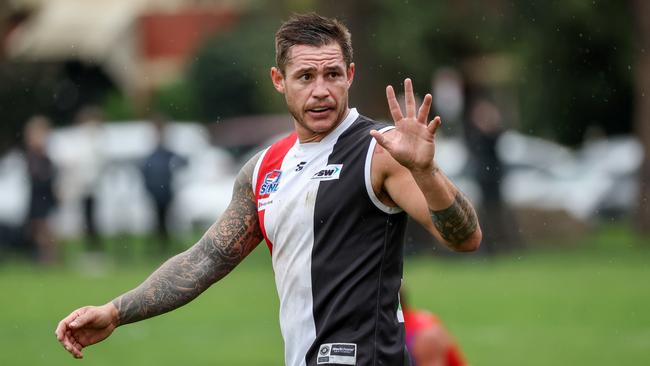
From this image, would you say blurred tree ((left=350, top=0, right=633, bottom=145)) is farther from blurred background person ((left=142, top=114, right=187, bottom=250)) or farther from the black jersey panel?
the black jersey panel

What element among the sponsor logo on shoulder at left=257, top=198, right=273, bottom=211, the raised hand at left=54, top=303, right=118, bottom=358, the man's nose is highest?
the man's nose

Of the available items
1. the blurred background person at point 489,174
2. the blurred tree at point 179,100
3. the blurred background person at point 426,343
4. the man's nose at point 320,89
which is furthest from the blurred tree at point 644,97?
the blurred tree at point 179,100

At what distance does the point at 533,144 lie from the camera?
30219 millimetres

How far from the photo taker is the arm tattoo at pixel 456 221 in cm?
514

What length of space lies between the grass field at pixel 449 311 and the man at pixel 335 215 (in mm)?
7662

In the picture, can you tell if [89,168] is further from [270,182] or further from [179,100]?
[179,100]

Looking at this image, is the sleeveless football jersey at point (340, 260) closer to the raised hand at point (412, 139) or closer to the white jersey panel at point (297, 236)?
the white jersey panel at point (297, 236)

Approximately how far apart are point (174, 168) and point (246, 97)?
69.1ft

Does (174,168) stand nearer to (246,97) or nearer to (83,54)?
(246,97)

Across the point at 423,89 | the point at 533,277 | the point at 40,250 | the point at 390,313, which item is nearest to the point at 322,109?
the point at 390,313

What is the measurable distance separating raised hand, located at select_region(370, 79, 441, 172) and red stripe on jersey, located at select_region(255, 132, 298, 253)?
76 centimetres

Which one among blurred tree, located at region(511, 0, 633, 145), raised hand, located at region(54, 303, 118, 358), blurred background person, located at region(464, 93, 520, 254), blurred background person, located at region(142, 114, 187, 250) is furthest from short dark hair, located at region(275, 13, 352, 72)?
blurred tree, located at region(511, 0, 633, 145)

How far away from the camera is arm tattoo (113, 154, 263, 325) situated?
6004mm

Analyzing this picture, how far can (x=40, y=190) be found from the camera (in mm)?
22297
